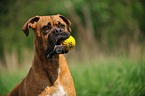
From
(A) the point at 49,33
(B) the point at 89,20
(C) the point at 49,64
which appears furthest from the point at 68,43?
(B) the point at 89,20

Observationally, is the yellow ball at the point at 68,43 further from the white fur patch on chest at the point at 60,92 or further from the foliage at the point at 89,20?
the foliage at the point at 89,20

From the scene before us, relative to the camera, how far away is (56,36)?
3041 mm

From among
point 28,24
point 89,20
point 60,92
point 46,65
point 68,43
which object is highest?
point 28,24

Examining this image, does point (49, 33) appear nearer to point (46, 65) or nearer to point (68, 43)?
point (68, 43)

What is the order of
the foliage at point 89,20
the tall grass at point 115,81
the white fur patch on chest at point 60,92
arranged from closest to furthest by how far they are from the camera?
1. the white fur patch on chest at point 60,92
2. the tall grass at point 115,81
3. the foliage at point 89,20

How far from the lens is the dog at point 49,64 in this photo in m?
3.04

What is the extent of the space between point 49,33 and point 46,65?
57 centimetres

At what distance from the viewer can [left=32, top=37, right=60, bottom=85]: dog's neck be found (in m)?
3.19

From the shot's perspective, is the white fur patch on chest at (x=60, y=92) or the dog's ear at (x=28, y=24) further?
the dog's ear at (x=28, y=24)

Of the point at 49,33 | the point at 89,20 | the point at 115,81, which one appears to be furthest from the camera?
the point at 89,20

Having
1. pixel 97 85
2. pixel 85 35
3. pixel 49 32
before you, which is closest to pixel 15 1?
pixel 85 35

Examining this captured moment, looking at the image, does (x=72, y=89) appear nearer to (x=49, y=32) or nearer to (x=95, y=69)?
(x=49, y=32)

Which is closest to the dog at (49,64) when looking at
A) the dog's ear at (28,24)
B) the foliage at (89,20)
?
the dog's ear at (28,24)

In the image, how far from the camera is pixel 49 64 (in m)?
3.27
